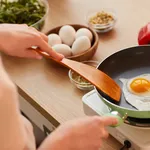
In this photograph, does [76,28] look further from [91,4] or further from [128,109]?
[128,109]

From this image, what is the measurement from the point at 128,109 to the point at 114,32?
0.48 m

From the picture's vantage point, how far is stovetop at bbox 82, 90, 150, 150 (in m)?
0.89

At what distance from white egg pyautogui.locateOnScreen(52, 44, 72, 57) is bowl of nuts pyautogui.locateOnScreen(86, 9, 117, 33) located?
0.55 ft

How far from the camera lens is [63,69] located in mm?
1190

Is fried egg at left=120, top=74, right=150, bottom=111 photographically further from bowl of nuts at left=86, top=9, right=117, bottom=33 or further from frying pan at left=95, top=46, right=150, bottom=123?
bowl of nuts at left=86, top=9, right=117, bottom=33

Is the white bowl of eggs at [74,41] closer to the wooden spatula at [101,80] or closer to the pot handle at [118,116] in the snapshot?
the wooden spatula at [101,80]

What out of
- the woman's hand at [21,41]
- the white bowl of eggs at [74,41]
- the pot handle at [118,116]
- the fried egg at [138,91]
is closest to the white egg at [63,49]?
the white bowl of eggs at [74,41]

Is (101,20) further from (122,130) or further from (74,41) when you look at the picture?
(122,130)

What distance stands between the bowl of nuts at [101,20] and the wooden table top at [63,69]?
2 cm

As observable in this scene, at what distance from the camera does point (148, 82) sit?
979mm

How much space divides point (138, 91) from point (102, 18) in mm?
433

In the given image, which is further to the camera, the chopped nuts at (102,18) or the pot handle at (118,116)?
the chopped nuts at (102,18)

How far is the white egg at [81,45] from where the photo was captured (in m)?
1.16

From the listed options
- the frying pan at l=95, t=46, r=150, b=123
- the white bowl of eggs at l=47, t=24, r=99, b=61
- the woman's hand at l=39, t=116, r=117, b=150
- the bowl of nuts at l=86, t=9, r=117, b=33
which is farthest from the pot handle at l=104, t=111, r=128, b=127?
the bowl of nuts at l=86, t=9, r=117, b=33
